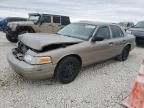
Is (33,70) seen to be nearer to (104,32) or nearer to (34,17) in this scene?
(104,32)

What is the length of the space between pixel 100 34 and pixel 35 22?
5968mm

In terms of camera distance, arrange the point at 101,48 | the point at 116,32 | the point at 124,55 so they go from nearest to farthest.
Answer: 1. the point at 101,48
2. the point at 116,32
3. the point at 124,55

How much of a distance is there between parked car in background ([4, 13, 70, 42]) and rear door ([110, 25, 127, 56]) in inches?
206

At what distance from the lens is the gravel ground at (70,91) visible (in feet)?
11.3

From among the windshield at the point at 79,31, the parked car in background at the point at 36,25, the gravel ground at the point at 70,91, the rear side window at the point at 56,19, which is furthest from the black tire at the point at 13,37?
the windshield at the point at 79,31

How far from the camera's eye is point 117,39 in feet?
19.4

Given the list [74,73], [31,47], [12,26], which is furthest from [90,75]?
[12,26]

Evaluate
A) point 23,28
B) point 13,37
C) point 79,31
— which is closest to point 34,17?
point 23,28

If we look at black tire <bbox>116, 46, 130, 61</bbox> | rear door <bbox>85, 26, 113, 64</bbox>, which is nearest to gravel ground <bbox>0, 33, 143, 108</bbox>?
rear door <bbox>85, 26, 113, 64</bbox>

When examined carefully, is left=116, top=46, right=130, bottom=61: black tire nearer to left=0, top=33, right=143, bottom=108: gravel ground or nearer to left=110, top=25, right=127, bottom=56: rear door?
left=110, top=25, right=127, bottom=56: rear door

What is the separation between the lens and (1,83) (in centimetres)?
413

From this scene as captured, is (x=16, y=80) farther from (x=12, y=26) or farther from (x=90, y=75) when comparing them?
(x=12, y=26)

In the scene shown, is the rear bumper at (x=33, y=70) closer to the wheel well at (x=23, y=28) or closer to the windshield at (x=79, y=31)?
the windshield at (x=79, y=31)

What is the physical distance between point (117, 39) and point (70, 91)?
9.22ft
